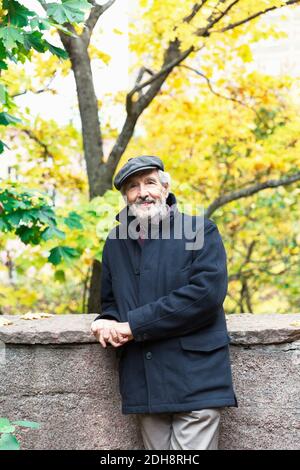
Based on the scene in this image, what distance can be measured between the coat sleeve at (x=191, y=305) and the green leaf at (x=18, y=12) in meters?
1.20

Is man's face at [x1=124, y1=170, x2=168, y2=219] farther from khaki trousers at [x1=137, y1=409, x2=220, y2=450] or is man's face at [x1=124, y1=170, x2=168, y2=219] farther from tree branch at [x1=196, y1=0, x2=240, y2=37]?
tree branch at [x1=196, y1=0, x2=240, y2=37]

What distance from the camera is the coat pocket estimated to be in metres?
2.42

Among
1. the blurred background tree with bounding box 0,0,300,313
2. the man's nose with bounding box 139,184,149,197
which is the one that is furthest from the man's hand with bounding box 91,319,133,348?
the blurred background tree with bounding box 0,0,300,313

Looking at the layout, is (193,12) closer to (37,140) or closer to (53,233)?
(37,140)

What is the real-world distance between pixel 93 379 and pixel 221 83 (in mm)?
5152

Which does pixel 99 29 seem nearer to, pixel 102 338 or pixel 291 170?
pixel 291 170

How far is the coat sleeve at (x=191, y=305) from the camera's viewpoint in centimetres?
238

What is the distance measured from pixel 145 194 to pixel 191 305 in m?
0.48

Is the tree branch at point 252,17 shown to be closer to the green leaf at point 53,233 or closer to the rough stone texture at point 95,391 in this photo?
the green leaf at point 53,233

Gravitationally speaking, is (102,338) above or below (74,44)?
below

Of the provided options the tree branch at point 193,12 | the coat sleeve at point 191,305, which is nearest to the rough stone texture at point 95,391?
the coat sleeve at point 191,305

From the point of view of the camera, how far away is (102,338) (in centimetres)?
Result: 256

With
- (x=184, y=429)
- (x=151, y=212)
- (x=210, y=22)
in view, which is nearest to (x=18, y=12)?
(x=151, y=212)
